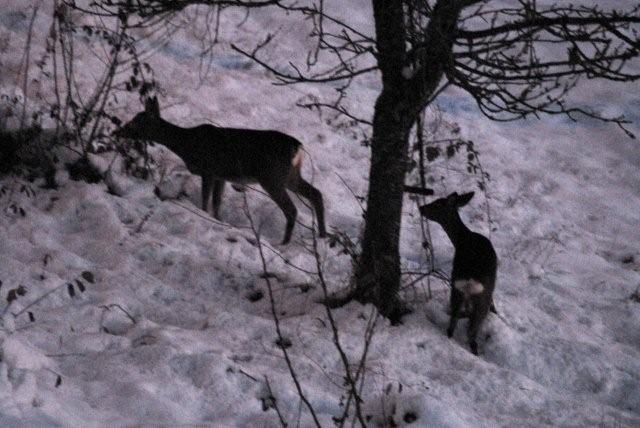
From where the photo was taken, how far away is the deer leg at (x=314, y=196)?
283 inches

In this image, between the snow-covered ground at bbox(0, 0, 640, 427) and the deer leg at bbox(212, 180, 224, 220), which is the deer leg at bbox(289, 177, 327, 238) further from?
the deer leg at bbox(212, 180, 224, 220)

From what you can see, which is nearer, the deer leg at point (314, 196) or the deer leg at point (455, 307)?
the deer leg at point (455, 307)

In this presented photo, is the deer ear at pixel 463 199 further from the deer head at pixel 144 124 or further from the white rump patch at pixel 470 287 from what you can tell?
the deer head at pixel 144 124

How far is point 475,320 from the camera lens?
524 cm

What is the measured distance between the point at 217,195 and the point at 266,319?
8.73ft

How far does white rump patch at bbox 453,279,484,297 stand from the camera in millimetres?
5215

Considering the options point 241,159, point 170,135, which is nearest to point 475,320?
point 241,159

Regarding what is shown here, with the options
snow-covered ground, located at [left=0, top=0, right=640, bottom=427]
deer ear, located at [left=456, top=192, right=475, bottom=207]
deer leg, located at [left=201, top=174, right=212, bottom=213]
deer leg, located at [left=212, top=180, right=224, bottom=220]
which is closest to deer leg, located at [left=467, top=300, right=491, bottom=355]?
snow-covered ground, located at [left=0, top=0, right=640, bottom=427]

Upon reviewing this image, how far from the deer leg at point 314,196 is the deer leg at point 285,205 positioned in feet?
1.03

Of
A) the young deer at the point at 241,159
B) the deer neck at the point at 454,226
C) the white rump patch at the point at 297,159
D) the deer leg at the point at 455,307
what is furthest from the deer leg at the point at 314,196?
the deer leg at the point at 455,307

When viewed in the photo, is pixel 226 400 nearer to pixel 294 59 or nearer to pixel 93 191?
pixel 93 191

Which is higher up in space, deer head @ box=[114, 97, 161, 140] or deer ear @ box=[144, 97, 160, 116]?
deer ear @ box=[144, 97, 160, 116]

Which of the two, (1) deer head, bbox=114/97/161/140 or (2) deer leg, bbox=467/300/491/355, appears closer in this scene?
(2) deer leg, bbox=467/300/491/355

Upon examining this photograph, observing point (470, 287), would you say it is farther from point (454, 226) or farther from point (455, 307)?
point (454, 226)
